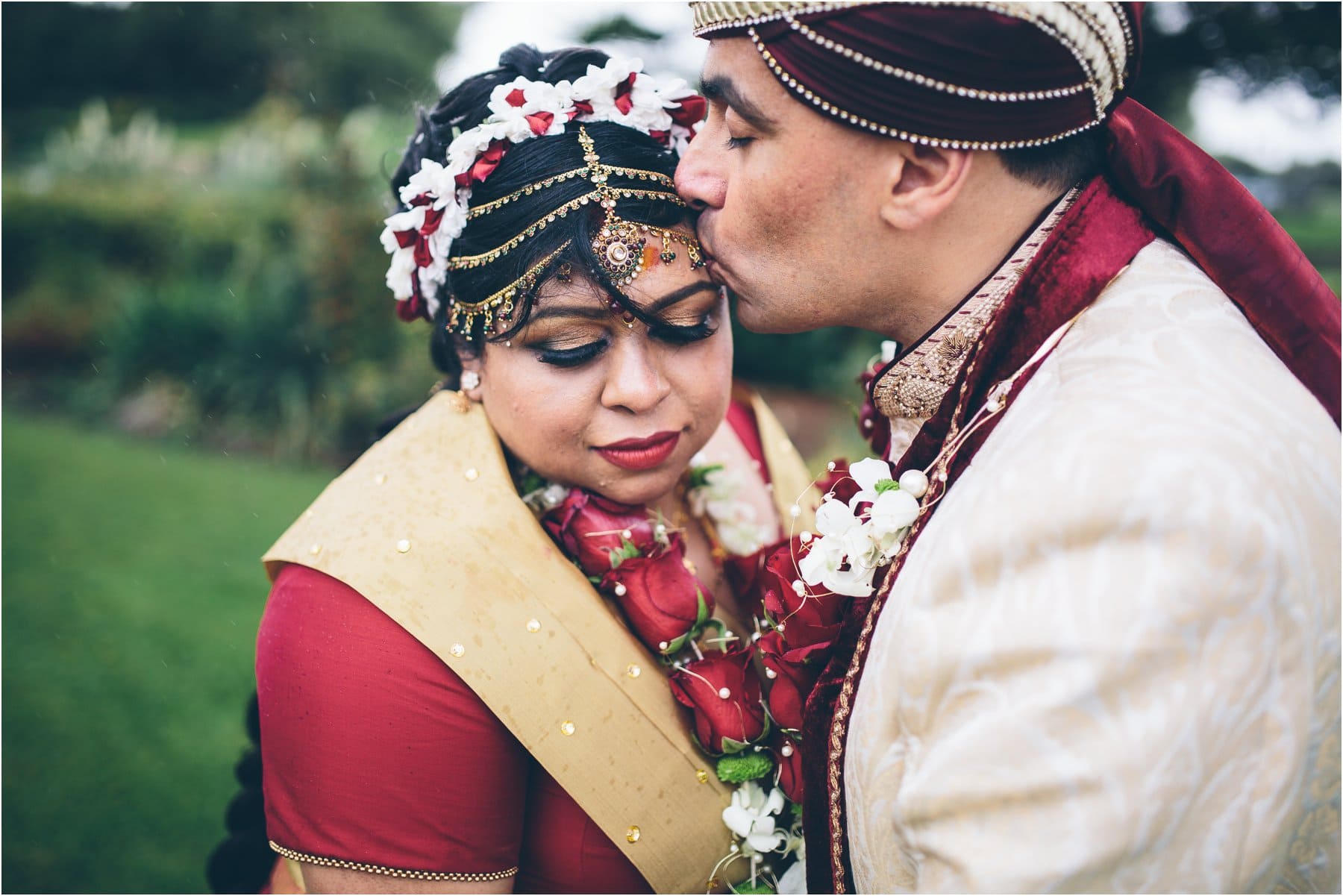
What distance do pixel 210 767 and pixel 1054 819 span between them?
424cm

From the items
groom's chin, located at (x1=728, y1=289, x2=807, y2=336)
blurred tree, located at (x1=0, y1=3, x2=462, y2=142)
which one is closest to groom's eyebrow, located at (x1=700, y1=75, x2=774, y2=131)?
groom's chin, located at (x1=728, y1=289, x2=807, y2=336)

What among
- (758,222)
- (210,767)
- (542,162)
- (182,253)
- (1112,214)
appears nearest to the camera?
(1112,214)

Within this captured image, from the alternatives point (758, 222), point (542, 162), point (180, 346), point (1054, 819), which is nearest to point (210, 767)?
point (542, 162)

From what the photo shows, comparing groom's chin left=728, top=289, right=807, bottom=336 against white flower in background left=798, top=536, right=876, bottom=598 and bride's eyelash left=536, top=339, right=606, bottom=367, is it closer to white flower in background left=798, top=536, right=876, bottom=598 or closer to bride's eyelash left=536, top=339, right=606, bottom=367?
bride's eyelash left=536, top=339, right=606, bottom=367

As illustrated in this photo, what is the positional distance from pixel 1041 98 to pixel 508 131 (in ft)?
3.65

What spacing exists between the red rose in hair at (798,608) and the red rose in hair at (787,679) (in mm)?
33

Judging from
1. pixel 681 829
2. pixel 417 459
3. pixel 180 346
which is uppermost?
pixel 417 459

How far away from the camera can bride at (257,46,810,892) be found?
6.29 ft

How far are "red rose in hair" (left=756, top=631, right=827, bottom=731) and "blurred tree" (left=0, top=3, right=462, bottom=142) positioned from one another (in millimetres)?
17848

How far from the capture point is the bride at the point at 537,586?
6.29 ft

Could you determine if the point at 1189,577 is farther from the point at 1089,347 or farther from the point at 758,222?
the point at 758,222

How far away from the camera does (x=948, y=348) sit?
1829 mm

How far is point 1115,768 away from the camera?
3.96 feet

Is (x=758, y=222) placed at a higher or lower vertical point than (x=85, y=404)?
higher
